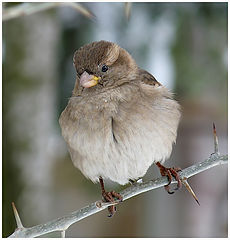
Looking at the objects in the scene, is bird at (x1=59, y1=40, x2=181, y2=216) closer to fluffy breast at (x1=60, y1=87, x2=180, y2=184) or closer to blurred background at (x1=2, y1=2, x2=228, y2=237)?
fluffy breast at (x1=60, y1=87, x2=180, y2=184)

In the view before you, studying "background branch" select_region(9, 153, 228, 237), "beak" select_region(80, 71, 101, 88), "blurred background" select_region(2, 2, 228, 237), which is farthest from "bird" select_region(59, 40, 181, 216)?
"blurred background" select_region(2, 2, 228, 237)

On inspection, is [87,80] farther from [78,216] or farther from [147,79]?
[78,216]

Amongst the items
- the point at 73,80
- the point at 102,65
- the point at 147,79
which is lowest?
the point at 73,80

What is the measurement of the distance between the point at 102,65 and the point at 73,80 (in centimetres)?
186

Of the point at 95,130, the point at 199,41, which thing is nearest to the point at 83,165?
the point at 95,130

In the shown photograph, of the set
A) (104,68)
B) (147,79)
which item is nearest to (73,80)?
(147,79)

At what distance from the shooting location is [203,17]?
135 inches

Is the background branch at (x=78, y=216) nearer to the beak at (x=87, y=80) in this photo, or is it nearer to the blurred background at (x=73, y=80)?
the beak at (x=87, y=80)

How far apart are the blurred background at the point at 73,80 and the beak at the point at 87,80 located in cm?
132

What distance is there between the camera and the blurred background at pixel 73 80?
3389 millimetres

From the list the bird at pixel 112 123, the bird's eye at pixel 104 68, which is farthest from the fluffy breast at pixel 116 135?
the bird's eye at pixel 104 68

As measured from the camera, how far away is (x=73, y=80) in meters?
3.61

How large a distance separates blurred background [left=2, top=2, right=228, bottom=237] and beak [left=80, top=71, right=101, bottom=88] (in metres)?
1.32

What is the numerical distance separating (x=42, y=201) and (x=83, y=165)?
2.06m
